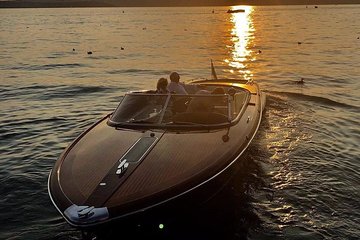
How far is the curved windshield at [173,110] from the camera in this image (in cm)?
873

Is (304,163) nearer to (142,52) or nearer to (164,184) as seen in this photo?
(164,184)

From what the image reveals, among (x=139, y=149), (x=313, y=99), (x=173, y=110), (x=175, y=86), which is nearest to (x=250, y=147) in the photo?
(x=175, y=86)

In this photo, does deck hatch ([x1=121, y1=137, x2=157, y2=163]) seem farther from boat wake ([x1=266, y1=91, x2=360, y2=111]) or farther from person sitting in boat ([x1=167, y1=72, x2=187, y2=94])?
boat wake ([x1=266, y1=91, x2=360, y2=111])

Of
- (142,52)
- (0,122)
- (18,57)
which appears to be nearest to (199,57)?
(142,52)

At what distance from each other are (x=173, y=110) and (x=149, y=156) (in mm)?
2044

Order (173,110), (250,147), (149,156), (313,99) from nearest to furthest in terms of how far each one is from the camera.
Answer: (149,156) < (173,110) < (250,147) < (313,99)

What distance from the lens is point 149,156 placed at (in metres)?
7.31

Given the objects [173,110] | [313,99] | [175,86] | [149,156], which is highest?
[175,86]

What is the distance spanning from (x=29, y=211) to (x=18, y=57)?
32.3 m

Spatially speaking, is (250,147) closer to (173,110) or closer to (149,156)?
(173,110)

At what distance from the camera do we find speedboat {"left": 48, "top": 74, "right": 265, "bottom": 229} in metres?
5.99

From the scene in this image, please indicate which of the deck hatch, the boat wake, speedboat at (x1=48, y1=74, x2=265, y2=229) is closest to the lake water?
the boat wake

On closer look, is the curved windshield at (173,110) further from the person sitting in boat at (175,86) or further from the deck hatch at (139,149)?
the person sitting in boat at (175,86)

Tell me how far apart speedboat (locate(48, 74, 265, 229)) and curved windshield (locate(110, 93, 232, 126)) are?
0.07 ft
